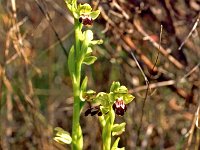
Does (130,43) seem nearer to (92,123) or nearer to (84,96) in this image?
(92,123)

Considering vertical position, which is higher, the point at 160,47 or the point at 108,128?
the point at 160,47

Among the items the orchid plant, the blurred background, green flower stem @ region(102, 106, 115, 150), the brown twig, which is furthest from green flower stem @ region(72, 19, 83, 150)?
the brown twig

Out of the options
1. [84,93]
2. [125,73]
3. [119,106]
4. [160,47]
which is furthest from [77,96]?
[125,73]

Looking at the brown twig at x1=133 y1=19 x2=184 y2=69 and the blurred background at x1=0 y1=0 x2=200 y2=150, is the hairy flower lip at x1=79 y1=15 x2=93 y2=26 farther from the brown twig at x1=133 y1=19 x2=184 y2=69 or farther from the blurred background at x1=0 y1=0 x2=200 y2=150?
the brown twig at x1=133 y1=19 x2=184 y2=69

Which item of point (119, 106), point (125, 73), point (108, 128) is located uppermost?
point (119, 106)

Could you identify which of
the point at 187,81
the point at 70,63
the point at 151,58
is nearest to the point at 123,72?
Result: the point at 151,58

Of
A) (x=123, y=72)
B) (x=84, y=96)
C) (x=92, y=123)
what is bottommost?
(x=92, y=123)

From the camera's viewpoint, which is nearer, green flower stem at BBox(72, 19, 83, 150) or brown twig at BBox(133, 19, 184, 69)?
green flower stem at BBox(72, 19, 83, 150)

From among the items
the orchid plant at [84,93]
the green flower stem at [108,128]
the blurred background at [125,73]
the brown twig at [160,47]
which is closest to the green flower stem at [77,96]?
the orchid plant at [84,93]

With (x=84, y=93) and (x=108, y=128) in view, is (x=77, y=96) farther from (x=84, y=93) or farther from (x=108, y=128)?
(x=108, y=128)
